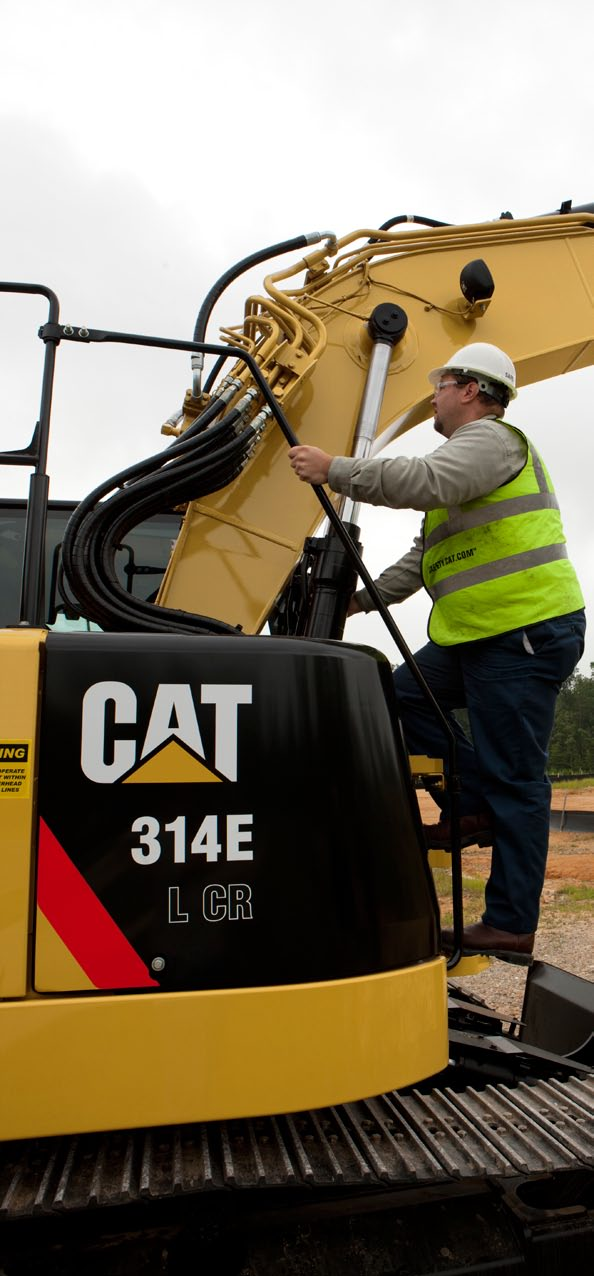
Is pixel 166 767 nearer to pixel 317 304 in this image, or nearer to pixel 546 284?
pixel 317 304

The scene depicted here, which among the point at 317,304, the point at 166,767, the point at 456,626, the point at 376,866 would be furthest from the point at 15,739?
the point at 317,304

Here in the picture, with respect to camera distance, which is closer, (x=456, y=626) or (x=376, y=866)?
(x=376, y=866)

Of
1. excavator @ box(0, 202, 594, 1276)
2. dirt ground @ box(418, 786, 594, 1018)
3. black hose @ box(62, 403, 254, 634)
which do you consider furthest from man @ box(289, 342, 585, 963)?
dirt ground @ box(418, 786, 594, 1018)

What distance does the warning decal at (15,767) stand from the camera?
1.79 metres

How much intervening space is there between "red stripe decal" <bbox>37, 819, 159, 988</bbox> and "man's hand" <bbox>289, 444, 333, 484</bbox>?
1170mm

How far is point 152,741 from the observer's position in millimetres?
1865

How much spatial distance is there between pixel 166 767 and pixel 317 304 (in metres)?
2.04

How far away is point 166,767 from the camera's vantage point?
186 centimetres

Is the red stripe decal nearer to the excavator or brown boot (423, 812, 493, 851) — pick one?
the excavator

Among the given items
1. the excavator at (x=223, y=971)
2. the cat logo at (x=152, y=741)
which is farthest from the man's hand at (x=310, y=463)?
the cat logo at (x=152, y=741)

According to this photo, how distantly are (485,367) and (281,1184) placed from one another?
7.17 ft

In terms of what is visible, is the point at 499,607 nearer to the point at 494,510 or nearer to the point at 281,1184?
the point at 494,510

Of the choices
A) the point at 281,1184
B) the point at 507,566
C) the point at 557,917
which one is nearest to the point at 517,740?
the point at 507,566

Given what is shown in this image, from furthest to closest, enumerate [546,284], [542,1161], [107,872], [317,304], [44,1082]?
[546,284] → [317,304] → [542,1161] → [107,872] → [44,1082]
